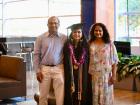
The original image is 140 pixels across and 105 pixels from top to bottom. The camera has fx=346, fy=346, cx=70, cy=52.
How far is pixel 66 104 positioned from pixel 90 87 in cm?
44

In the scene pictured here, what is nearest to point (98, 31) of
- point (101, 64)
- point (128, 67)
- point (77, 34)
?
point (77, 34)

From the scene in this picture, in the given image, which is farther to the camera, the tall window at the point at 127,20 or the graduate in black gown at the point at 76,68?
the tall window at the point at 127,20

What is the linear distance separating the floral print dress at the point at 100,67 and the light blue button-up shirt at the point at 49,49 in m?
0.52

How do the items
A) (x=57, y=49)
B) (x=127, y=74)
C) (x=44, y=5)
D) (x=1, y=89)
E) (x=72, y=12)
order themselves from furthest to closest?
(x=44, y=5)
(x=72, y=12)
(x=127, y=74)
(x=1, y=89)
(x=57, y=49)

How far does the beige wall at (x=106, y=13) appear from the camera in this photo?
10.1m

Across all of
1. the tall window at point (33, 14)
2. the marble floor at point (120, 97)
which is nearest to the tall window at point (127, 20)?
the tall window at point (33, 14)

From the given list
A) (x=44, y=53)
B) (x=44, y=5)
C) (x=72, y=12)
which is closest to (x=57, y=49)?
(x=44, y=53)

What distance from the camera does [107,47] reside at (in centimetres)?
523

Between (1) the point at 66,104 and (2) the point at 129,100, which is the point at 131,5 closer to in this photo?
(2) the point at 129,100

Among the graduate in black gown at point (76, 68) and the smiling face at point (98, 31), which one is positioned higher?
the smiling face at point (98, 31)

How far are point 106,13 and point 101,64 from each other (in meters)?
5.40

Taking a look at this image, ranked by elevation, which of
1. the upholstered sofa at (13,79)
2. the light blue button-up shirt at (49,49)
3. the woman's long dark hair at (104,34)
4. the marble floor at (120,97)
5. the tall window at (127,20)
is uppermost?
the tall window at (127,20)

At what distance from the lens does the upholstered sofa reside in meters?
6.29

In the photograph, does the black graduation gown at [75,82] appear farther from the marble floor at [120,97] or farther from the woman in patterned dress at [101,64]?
the marble floor at [120,97]
